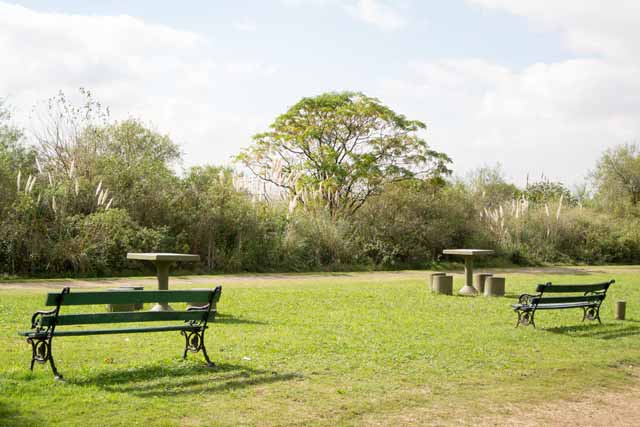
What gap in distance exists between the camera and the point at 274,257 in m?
21.7

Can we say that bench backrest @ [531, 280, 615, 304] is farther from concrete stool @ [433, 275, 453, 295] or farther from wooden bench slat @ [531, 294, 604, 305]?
concrete stool @ [433, 275, 453, 295]

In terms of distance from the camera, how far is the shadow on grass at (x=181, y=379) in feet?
20.2

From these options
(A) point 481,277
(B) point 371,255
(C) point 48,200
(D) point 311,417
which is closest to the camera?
(D) point 311,417

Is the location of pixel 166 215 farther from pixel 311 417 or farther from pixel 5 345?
pixel 311 417

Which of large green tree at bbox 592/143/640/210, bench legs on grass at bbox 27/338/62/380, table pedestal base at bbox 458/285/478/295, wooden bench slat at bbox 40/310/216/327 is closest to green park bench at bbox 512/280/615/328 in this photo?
table pedestal base at bbox 458/285/478/295

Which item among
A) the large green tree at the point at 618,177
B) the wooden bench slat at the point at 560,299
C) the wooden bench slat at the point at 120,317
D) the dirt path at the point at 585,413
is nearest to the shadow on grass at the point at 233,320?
the wooden bench slat at the point at 120,317

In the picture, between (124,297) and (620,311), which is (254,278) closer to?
(620,311)

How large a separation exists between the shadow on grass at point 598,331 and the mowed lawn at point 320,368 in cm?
2

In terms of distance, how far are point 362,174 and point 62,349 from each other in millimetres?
19982

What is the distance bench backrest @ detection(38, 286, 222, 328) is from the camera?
254 inches

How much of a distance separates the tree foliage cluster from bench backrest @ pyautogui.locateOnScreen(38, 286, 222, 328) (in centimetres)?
1116

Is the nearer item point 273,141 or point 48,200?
point 48,200

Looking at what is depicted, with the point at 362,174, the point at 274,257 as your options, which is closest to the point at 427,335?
the point at 274,257

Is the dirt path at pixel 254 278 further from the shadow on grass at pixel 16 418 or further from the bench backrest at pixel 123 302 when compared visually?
the shadow on grass at pixel 16 418
